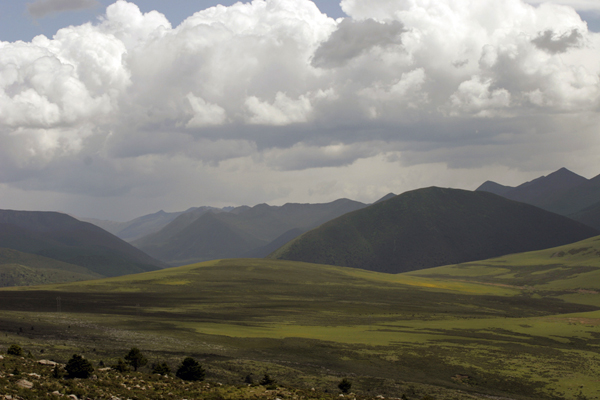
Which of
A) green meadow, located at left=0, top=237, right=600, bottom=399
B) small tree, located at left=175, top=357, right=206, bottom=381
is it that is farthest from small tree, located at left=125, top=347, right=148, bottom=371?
green meadow, located at left=0, top=237, right=600, bottom=399

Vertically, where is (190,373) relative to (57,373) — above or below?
below

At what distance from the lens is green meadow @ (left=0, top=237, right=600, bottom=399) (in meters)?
54.6

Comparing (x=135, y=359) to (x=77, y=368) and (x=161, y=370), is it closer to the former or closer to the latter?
(x=161, y=370)

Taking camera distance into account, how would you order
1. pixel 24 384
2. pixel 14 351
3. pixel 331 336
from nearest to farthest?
1. pixel 24 384
2. pixel 14 351
3. pixel 331 336

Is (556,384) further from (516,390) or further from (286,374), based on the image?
(286,374)

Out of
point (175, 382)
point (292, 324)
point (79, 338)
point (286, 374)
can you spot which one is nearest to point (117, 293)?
point (292, 324)

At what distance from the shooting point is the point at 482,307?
141m

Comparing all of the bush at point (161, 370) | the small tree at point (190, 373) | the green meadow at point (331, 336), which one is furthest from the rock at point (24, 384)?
the green meadow at point (331, 336)

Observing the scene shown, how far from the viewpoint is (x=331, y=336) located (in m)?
79.1

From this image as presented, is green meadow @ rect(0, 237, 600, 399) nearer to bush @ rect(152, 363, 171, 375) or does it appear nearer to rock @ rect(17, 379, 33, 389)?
bush @ rect(152, 363, 171, 375)

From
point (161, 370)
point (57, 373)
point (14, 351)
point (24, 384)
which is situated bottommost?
point (161, 370)

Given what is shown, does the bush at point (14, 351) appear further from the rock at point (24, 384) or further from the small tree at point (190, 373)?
the small tree at point (190, 373)

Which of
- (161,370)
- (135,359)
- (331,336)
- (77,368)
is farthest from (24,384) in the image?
(331,336)

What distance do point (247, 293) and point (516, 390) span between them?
318ft
